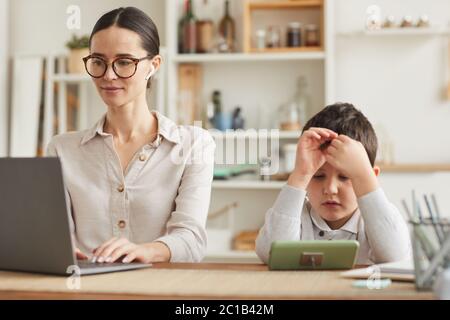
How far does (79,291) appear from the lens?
109cm

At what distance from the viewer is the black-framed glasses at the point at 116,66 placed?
1680mm

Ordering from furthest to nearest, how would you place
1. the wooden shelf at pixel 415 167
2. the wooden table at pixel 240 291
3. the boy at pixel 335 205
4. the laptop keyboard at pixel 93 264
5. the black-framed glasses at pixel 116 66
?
1. the wooden shelf at pixel 415 167
2. the black-framed glasses at pixel 116 66
3. the boy at pixel 335 205
4. the laptop keyboard at pixel 93 264
5. the wooden table at pixel 240 291

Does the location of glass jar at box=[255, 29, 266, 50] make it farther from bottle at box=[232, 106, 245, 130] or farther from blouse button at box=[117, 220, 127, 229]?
blouse button at box=[117, 220, 127, 229]

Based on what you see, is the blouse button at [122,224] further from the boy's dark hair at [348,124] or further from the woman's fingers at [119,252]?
the boy's dark hair at [348,124]

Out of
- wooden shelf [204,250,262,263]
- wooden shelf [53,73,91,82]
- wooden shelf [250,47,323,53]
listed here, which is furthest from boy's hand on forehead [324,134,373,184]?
wooden shelf [53,73,91,82]

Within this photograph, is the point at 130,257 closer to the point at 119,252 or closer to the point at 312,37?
the point at 119,252

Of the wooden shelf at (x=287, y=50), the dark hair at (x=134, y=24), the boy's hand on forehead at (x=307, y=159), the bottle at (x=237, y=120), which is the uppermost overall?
the wooden shelf at (x=287, y=50)

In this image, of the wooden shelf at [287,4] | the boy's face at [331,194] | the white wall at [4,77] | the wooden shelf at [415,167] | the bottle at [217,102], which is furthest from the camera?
the white wall at [4,77]

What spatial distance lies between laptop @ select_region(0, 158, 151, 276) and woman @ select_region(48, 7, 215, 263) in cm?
44

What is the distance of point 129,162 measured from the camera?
1.76 m

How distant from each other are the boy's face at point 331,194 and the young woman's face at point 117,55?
48cm

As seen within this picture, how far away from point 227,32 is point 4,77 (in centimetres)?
119

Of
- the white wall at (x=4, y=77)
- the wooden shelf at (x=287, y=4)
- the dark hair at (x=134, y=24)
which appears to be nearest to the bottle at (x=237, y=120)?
the wooden shelf at (x=287, y=4)
